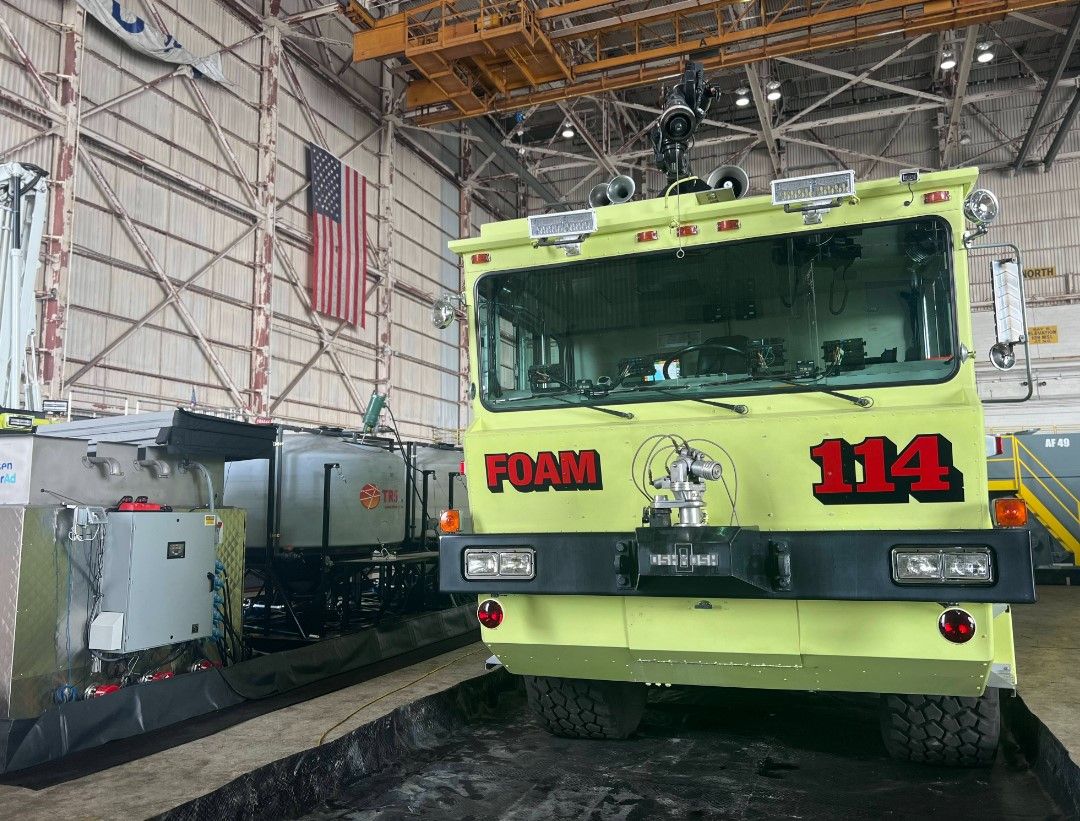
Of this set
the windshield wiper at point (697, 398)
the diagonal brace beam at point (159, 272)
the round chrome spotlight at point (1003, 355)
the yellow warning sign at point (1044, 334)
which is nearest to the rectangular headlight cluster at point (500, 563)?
the windshield wiper at point (697, 398)

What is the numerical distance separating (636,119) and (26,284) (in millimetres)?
23618

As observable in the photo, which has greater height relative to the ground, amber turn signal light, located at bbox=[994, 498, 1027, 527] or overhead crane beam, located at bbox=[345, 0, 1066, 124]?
overhead crane beam, located at bbox=[345, 0, 1066, 124]

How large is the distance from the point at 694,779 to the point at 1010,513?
216 centimetres

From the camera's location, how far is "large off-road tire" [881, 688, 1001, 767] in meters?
Result: 4.11

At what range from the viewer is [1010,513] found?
3475mm

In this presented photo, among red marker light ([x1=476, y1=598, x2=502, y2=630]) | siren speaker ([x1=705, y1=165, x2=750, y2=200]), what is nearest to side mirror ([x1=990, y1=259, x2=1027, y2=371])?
siren speaker ([x1=705, y1=165, x2=750, y2=200])

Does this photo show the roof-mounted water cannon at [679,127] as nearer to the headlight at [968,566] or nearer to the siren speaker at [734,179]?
the siren speaker at [734,179]

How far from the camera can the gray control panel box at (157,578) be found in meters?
5.19

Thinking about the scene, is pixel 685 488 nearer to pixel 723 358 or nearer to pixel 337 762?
pixel 723 358

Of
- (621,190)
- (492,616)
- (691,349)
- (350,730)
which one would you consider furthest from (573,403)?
(350,730)

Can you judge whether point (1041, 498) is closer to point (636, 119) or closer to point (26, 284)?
point (26, 284)

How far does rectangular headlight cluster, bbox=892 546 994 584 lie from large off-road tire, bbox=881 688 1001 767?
1.02 metres

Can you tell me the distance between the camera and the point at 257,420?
54.7 feet

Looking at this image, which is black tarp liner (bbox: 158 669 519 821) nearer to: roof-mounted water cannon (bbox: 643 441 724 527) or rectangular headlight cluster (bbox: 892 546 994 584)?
roof-mounted water cannon (bbox: 643 441 724 527)
